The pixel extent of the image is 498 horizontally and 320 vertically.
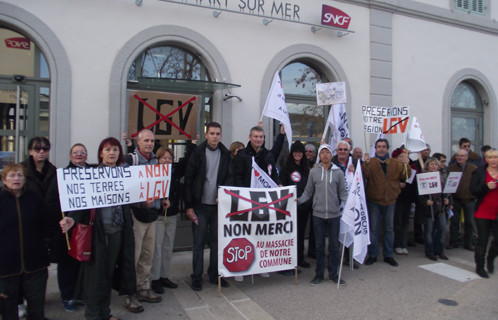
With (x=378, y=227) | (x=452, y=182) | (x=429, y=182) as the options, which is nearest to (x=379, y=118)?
(x=429, y=182)

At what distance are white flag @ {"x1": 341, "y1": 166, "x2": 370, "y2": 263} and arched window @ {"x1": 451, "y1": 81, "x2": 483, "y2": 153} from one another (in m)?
6.14

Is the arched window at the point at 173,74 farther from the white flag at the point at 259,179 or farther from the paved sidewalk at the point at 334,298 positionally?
the paved sidewalk at the point at 334,298

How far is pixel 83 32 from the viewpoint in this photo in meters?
6.00

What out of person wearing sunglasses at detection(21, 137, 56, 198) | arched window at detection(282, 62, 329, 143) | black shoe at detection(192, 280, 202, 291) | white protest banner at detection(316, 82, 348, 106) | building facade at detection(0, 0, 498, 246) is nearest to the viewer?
person wearing sunglasses at detection(21, 137, 56, 198)

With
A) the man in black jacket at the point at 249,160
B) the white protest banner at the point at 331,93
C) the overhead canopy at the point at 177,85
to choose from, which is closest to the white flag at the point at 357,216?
the man in black jacket at the point at 249,160

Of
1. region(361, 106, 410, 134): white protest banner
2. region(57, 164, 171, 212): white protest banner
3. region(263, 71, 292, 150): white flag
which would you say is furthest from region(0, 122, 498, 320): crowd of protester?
region(361, 106, 410, 134): white protest banner

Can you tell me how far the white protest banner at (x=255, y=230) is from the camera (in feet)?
15.2

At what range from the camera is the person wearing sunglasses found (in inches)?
158

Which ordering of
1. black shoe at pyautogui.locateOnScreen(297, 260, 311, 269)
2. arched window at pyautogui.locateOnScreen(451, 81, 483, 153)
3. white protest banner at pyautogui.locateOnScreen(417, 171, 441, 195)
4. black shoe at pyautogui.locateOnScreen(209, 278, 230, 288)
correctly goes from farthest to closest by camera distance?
1. arched window at pyautogui.locateOnScreen(451, 81, 483, 153)
2. white protest banner at pyautogui.locateOnScreen(417, 171, 441, 195)
3. black shoe at pyautogui.locateOnScreen(297, 260, 311, 269)
4. black shoe at pyautogui.locateOnScreen(209, 278, 230, 288)

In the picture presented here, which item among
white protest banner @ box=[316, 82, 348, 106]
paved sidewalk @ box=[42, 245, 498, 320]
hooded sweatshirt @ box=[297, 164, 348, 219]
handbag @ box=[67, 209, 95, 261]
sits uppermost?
white protest banner @ box=[316, 82, 348, 106]

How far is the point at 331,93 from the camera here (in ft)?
22.1

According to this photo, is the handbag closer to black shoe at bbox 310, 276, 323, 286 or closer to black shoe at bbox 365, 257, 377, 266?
black shoe at bbox 310, 276, 323, 286

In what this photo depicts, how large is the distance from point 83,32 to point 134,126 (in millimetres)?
1738

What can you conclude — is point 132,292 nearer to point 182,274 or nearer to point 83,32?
point 182,274
